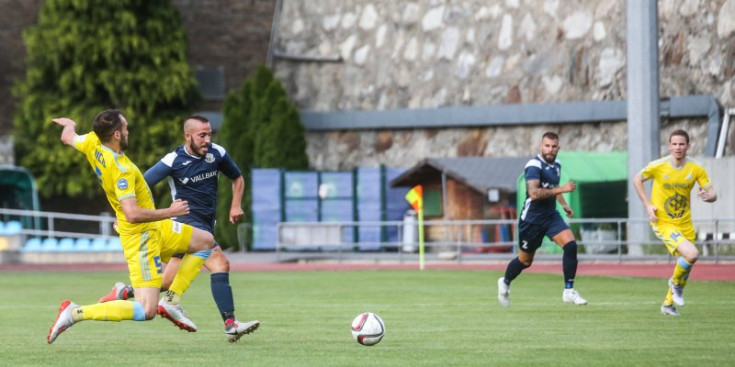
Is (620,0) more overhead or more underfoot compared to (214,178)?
more overhead

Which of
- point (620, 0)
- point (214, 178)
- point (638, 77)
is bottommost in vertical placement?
point (214, 178)

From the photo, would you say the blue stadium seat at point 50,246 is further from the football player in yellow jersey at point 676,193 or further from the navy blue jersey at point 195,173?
the navy blue jersey at point 195,173

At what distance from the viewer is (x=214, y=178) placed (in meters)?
14.6

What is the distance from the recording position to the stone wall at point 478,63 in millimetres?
37344

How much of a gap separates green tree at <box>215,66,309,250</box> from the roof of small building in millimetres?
5659

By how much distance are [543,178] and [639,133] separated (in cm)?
1421

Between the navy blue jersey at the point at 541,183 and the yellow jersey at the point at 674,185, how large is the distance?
1.38m

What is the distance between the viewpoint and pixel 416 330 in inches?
578

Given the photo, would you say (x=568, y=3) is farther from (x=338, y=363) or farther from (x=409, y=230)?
(x=338, y=363)

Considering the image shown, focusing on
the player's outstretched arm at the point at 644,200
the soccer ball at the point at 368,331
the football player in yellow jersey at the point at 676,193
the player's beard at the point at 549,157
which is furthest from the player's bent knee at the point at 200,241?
the player's beard at the point at 549,157

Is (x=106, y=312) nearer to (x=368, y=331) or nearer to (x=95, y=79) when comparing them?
(x=368, y=331)

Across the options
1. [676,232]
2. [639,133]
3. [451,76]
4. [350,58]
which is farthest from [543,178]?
[350,58]

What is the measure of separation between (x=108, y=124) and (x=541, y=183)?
7109 mm

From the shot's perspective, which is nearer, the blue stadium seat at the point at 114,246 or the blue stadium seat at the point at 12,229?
the blue stadium seat at the point at 114,246
